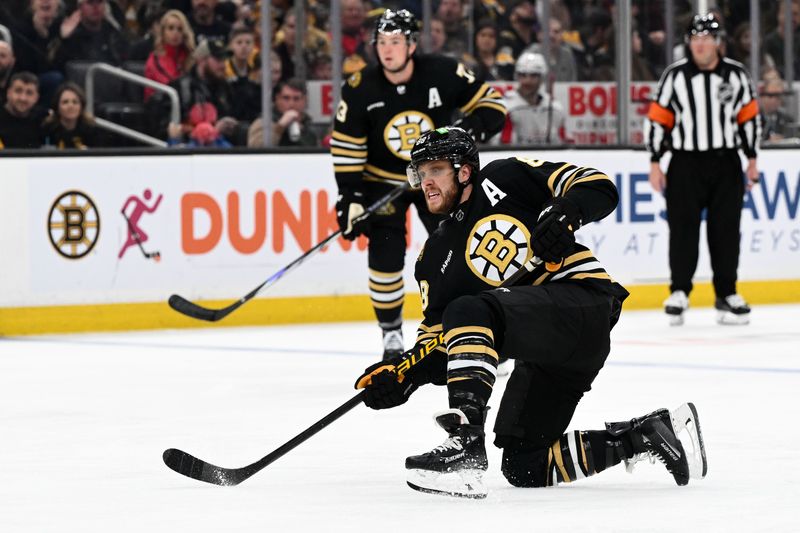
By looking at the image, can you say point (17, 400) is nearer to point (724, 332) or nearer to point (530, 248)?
point (530, 248)

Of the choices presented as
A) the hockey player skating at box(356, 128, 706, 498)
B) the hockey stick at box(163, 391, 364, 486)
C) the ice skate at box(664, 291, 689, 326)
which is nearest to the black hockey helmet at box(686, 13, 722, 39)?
the ice skate at box(664, 291, 689, 326)

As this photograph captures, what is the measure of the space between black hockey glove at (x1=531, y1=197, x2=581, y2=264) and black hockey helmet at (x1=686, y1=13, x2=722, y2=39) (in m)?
4.17

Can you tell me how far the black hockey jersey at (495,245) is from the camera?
3.15 meters

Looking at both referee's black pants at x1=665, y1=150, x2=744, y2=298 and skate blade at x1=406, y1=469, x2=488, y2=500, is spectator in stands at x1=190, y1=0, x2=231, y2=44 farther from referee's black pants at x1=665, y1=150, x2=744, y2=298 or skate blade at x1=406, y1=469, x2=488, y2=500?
skate blade at x1=406, y1=469, x2=488, y2=500

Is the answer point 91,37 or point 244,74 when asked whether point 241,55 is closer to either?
point 244,74

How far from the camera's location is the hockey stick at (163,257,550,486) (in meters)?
3.15

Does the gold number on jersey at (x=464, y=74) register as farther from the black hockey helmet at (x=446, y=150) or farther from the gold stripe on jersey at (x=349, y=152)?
the black hockey helmet at (x=446, y=150)

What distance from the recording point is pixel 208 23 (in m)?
7.96

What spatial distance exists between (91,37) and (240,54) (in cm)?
73

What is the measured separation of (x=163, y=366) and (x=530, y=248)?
2.93 meters

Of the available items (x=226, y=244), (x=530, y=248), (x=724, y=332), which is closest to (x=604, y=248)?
(x=724, y=332)

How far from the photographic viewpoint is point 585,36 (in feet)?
27.7

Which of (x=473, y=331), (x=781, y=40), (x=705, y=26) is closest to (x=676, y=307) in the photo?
(x=705, y=26)

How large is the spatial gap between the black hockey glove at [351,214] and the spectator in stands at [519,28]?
9.70ft
